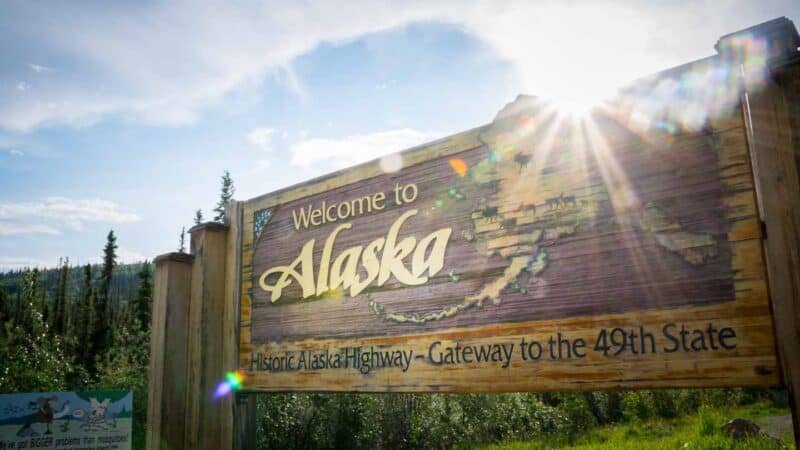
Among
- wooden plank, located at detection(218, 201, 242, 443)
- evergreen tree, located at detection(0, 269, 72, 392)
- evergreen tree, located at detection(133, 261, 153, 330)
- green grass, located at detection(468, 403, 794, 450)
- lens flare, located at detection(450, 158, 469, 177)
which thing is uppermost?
evergreen tree, located at detection(133, 261, 153, 330)

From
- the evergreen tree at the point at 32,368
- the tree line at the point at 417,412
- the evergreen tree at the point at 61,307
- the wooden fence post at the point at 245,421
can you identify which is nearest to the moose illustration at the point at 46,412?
the wooden fence post at the point at 245,421

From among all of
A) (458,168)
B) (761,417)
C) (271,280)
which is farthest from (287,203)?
(761,417)

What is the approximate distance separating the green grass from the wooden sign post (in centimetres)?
716

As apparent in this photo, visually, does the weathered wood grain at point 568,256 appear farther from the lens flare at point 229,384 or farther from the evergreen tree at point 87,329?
the evergreen tree at point 87,329

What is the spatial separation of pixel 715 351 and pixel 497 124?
66.7 inches

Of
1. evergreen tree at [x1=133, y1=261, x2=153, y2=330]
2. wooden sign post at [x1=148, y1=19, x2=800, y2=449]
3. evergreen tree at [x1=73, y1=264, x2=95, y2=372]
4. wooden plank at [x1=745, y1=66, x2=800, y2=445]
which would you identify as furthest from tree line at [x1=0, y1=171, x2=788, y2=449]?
evergreen tree at [x1=73, y1=264, x2=95, y2=372]

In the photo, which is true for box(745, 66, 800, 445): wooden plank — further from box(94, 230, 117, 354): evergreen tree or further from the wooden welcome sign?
box(94, 230, 117, 354): evergreen tree

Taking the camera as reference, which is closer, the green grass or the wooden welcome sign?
the wooden welcome sign

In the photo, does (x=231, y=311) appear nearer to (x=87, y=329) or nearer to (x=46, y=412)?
(x=46, y=412)

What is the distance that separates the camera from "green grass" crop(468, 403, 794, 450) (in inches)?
360

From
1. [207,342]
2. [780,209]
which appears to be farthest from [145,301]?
[780,209]

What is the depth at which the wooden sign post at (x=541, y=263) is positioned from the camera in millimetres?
2508

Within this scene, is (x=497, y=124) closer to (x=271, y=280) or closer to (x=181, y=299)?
(x=271, y=280)

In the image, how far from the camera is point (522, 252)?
10.5 feet
